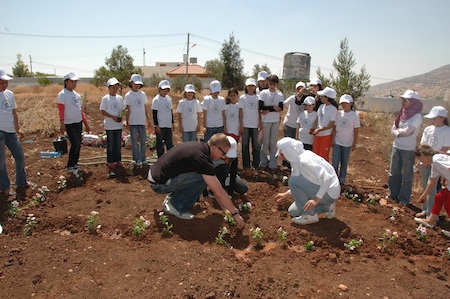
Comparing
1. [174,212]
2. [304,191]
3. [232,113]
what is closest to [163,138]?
[232,113]

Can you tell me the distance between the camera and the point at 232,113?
620 centimetres

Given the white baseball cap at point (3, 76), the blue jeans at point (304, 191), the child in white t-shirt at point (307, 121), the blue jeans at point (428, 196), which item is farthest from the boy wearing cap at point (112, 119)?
the blue jeans at point (428, 196)

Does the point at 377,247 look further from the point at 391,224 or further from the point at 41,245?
the point at 41,245

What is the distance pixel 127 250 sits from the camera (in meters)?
3.53

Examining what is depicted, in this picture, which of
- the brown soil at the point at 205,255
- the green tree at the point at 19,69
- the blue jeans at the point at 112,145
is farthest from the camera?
the green tree at the point at 19,69

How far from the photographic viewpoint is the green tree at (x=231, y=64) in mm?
30828

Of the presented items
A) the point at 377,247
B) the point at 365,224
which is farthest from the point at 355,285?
the point at 365,224

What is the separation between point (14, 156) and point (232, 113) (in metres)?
3.54

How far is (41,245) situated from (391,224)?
4172mm

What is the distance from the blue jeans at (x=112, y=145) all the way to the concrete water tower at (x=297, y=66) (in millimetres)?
21432

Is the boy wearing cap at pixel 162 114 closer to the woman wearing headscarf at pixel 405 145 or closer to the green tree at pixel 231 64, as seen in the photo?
the woman wearing headscarf at pixel 405 145

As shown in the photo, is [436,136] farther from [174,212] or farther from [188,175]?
[174,212]

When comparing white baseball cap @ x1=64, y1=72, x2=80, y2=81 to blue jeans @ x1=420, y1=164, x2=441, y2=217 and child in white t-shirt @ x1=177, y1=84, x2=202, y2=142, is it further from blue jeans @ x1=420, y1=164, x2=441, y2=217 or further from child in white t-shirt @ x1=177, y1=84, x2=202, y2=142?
blue jeans @ x1=420, y1=164, x2=441, y2=217

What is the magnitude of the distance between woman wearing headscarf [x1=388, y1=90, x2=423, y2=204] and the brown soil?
1.01 feet
